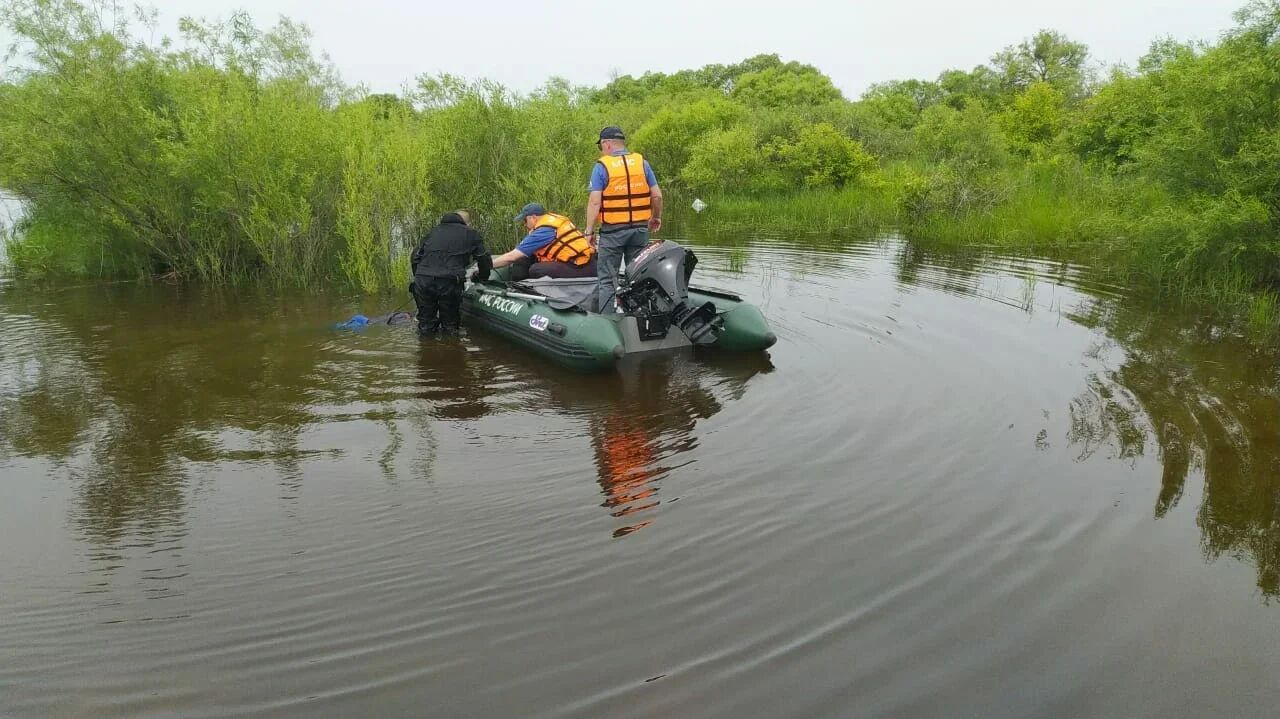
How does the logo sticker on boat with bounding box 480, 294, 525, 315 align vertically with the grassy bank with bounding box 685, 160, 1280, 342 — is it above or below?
below

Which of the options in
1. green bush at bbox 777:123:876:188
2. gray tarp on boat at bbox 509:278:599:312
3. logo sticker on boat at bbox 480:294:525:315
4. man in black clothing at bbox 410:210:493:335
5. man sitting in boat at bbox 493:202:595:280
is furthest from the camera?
green bush at bbox 777:123:876:188

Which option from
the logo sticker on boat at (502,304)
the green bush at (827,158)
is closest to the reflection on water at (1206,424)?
the logo sticker on boat at (502,304)

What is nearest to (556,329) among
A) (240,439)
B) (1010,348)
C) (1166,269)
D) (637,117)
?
(240,439)

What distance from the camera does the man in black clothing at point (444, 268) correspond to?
7773mm

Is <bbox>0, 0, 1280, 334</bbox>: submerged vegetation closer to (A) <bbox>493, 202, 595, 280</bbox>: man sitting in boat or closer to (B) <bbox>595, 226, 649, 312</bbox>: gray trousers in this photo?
(A) <bbox>493, 202, 595, 280</bbox>: man sitting in boat

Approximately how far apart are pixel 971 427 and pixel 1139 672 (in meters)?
2.50

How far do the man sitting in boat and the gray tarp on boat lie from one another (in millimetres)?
238

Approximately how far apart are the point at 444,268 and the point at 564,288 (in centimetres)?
117

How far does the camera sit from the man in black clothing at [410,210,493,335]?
25.5ft

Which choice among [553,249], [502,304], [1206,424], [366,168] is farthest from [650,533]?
[366,168]

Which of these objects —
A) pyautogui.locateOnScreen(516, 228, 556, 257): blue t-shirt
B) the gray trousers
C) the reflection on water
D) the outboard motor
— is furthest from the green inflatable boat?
the reflection on water

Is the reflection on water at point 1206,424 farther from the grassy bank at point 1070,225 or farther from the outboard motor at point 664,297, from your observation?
the outboard motor at point 664,297

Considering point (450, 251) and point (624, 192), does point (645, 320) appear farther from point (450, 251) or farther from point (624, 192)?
point (450, 251)

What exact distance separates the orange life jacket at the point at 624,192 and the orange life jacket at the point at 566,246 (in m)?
1.14
